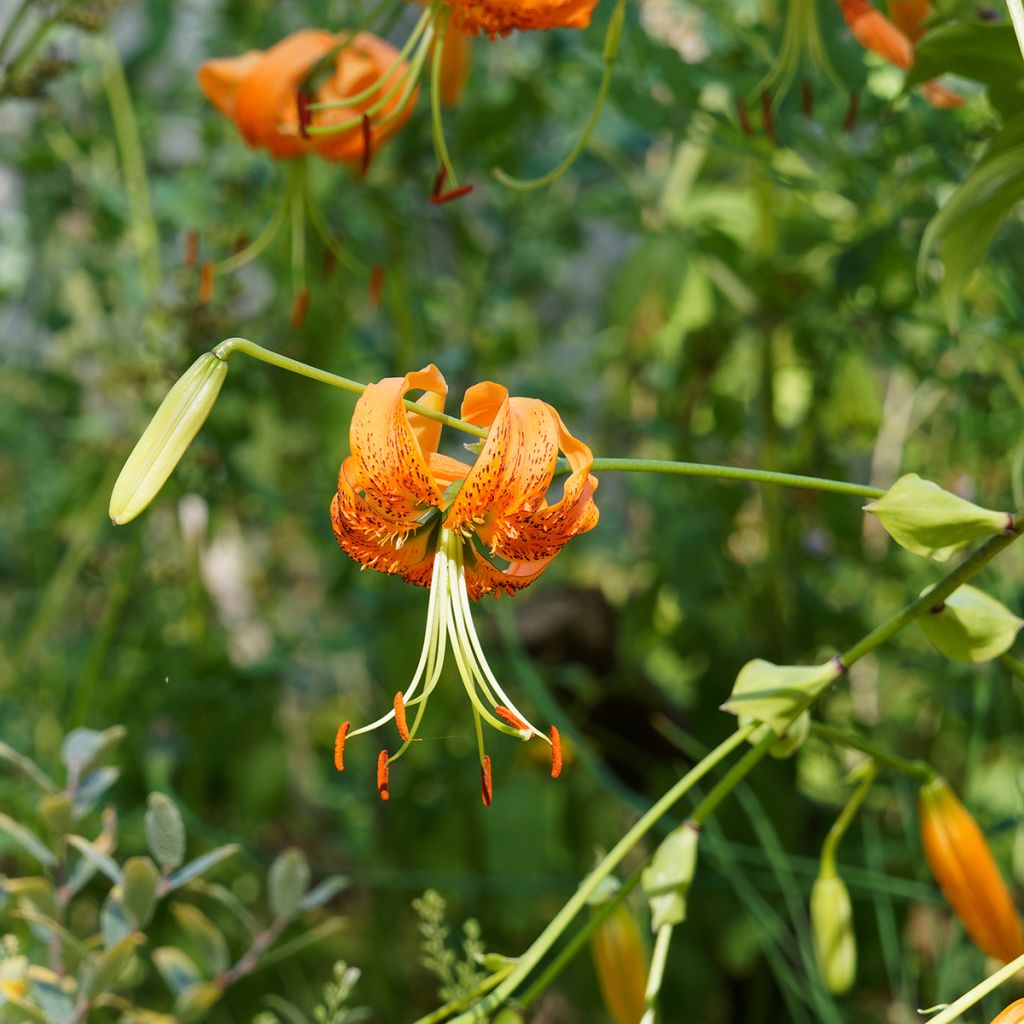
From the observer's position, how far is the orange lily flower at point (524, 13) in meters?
0.60

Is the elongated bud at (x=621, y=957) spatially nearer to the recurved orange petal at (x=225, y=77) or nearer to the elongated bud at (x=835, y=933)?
the elongated bud at (x=835, y=933)

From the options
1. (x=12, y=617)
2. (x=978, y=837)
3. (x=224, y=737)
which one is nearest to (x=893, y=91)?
(x=978, y=837)

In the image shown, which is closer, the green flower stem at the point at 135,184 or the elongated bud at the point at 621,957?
the elongated bud at the point at 621,957

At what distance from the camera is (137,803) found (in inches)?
47.9

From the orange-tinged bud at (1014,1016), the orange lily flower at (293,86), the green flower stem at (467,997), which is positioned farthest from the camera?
the orange lily flower at (293,86)

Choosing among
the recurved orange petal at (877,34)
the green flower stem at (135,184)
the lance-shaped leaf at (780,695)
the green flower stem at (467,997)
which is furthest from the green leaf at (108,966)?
the green flower stem at (135,184)

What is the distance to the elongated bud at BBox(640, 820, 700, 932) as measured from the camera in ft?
1.81

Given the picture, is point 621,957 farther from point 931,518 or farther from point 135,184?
point 135,184

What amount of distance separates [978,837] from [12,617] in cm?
130

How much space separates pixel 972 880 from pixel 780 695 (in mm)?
143

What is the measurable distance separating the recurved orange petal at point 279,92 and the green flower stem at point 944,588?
463mm

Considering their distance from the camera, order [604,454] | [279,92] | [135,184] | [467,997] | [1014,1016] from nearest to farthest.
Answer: [1014,1016], [467,997], [279,92], [135,184], [604,454]

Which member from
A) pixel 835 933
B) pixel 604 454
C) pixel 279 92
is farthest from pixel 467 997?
pixel 604 454

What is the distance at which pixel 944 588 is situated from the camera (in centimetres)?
51
